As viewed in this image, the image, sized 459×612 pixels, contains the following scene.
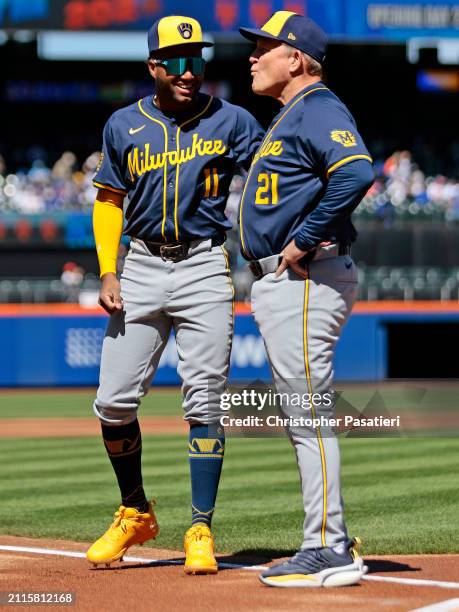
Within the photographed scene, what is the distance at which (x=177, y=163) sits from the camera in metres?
4.85

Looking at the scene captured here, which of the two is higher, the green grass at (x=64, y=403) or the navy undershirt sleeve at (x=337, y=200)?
the navy undershirt sleeve at (x=337, y=200)

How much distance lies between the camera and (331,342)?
440cm

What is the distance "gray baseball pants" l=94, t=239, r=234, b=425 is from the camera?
4785 mm

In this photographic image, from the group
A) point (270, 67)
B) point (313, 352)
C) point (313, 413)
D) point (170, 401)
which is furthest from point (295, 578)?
point (170, 401)

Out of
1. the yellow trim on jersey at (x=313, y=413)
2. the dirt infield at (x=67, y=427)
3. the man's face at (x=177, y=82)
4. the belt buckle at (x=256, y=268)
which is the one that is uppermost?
the man's face at (x=177, y=82)

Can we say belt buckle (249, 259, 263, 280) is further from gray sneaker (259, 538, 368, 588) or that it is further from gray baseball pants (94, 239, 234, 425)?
gray sneaker (259, 538, 368, 588)

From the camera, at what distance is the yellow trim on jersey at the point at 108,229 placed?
5.05 m

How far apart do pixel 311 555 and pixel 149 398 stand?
12.9 m

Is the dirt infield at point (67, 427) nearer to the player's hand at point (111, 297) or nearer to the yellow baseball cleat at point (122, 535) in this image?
the yellow baseball cleat at point (122, 535)

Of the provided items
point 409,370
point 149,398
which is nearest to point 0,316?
point 149,398

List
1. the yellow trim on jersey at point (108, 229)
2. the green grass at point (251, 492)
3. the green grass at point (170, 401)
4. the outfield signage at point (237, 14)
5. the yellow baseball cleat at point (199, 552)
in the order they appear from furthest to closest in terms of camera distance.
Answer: the outfield signage at point (237, 14) < the green grass at point (170, 401) < the green grass at point (251, 492) < the yellow trim on jersey at point (108, 229) < the yellow baseball cleat at point (199, 552)

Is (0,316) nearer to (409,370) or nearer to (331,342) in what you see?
(409,370)

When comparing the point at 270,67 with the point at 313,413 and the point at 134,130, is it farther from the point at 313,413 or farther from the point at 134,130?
the point at 313,413

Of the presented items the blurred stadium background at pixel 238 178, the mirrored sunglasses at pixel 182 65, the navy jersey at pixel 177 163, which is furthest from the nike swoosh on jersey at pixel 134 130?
the blurred stadium background at pixel 238 178
